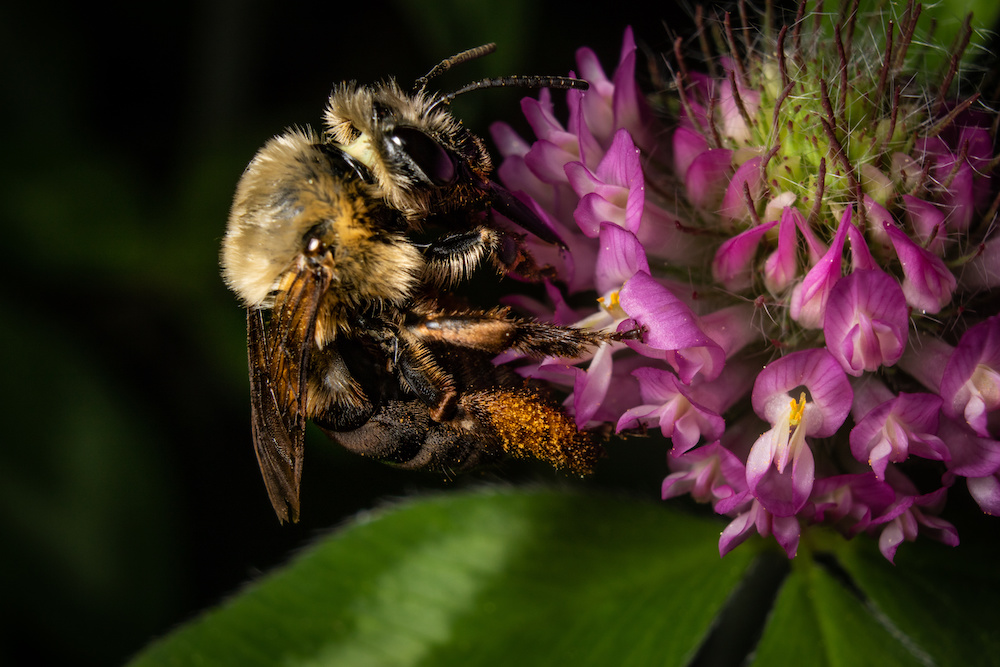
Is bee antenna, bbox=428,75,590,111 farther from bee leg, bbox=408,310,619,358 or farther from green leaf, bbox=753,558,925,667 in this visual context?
green leaf, bbox=753,558,925,667

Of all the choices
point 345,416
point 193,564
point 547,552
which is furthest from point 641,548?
point 193,564

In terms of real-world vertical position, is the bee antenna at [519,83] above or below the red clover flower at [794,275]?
above

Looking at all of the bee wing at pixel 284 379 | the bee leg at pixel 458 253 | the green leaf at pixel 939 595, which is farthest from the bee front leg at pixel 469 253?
the green leaf at pixel 939 595

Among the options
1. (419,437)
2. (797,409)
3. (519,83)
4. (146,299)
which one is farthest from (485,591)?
(146,299)

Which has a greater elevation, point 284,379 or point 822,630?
point 284,379

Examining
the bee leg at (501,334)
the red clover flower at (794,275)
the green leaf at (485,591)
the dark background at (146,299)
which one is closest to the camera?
the red clover flower at (794,275)

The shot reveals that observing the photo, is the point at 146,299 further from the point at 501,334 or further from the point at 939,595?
the point at 939,595

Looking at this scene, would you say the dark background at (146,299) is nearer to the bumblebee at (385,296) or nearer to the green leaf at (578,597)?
the green leaf at (578,597)
